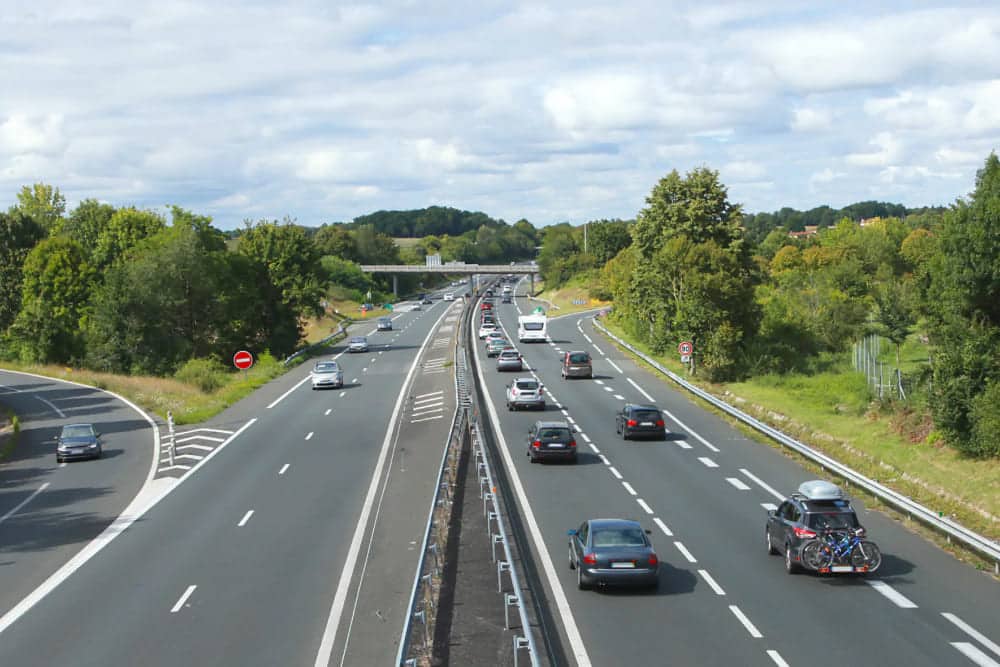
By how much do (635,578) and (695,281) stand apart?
39.8m

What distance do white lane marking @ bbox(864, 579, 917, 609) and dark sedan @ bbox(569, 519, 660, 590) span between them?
13.6ft

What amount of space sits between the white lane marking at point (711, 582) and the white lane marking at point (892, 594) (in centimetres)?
293

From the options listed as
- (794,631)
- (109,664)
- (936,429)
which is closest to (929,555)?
(794,631)

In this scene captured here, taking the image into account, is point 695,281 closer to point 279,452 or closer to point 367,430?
point 367,430

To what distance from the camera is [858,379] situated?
171 feet

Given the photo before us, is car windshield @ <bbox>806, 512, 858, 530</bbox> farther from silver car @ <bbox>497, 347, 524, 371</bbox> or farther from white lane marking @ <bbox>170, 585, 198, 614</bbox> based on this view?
silver car @ <bbox>497, 347, 524, 371</bbox>

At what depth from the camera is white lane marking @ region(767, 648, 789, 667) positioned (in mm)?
14852

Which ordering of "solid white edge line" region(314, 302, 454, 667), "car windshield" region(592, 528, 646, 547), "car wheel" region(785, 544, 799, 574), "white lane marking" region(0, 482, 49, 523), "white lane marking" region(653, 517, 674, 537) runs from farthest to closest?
1. "white lane marking" region(0, 482, 49, 523)
2. "white lane marking" region(653, 517, 674, 537)
3. "car wheel" region(785, 544, 799, 574)
4. "car windshield" region(592, 528, 646, 547)
5. "solid white edge line" region(314, 302, 454, 667)

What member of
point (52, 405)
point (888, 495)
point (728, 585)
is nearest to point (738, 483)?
point (888, 495)

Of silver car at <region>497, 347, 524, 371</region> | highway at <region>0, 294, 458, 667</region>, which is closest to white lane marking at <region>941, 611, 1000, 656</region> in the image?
highway at <region>0, 294, 458, 667</region>

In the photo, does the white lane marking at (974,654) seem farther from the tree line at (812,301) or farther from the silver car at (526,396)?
the silver car at (526,396)

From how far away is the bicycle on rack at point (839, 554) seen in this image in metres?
19.5

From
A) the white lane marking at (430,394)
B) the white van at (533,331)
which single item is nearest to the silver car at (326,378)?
the white lane marking at (430,394)

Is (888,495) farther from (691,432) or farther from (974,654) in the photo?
(691,432)
